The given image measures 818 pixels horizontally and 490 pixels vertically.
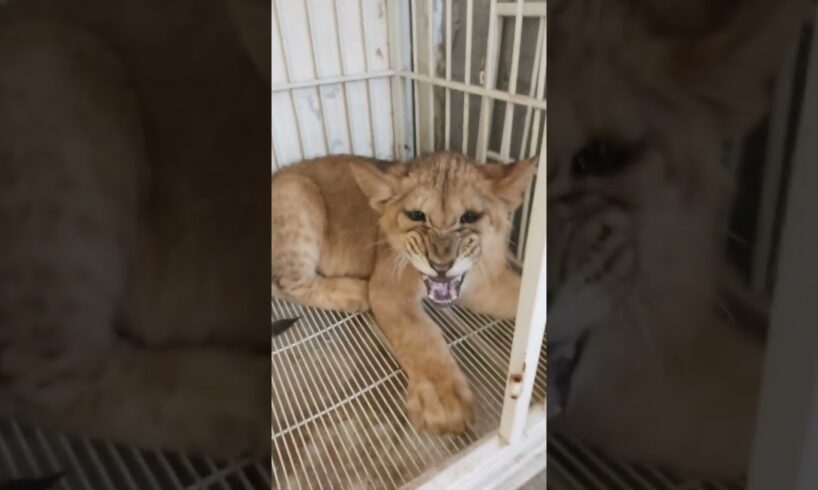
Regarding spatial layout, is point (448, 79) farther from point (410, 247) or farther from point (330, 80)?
point (410, 247)

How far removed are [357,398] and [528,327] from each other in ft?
1.18

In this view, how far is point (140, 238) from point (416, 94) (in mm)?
888

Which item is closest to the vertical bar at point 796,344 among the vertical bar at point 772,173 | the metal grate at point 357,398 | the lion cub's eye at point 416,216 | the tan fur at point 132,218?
the vertical bar at point 772,173

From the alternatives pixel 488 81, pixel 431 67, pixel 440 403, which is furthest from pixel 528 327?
pixel 431 67

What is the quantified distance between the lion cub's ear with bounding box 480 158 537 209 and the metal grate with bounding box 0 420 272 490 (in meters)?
0.65

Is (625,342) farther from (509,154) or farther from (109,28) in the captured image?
(509,154)

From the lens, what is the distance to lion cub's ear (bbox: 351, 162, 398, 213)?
923mm

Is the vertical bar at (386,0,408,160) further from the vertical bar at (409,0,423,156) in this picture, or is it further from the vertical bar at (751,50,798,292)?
the vertical bar at (751,50,798,292)

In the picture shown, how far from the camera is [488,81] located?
89cm

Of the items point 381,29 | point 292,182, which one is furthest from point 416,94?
point 292,182

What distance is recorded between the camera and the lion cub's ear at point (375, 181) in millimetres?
923

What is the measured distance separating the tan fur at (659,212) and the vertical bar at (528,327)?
224 mm

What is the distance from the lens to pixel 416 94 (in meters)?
1.04

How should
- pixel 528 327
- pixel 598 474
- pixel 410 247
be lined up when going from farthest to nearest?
pixel 410 247 → pixel 528 327 → pixel 598 474
